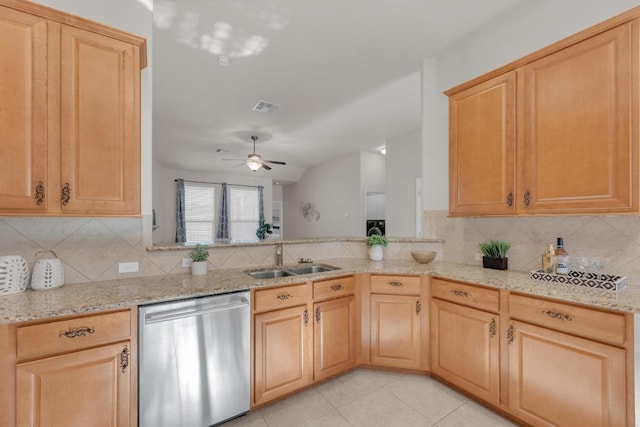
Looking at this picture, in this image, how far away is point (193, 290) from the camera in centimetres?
177

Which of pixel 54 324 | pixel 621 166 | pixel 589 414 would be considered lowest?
pixel 589 414

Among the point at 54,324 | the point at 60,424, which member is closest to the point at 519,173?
the point at 54,324

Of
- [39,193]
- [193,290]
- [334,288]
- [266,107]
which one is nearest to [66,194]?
[39,193]

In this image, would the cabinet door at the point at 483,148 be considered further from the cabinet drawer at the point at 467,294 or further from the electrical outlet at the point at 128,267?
the electrical outlet at the point at 128,267

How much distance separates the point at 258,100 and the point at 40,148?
2798mm

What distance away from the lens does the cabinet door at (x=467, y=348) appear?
1938mm

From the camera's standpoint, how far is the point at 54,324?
1.37 m

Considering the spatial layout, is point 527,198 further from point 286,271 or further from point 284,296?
point 286,271

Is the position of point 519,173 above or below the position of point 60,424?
above

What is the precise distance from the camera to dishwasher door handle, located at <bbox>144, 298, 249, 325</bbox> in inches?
63.3

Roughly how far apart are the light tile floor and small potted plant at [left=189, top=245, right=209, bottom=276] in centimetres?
107

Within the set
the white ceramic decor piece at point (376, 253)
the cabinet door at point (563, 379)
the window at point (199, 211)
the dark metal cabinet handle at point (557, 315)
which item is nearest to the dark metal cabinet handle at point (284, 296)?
the white ceramic decor piece at point (376, 253)

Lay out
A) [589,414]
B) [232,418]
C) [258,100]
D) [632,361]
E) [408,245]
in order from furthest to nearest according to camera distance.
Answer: [258,100] → [408,245] → [232,418] → [589,414] → [632,361]

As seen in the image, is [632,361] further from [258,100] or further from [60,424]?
[258,100]
